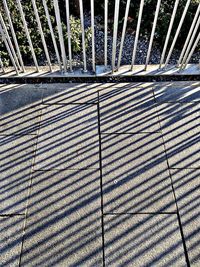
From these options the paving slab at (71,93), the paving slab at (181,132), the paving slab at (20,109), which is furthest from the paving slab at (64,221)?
the paving slab at (71,93)

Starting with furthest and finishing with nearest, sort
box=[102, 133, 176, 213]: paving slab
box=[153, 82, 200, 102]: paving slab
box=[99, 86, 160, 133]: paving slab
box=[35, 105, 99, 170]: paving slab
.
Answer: box=[153, 82, 200, 102]: paving slab, box=[99, 86, 160, 133]: paving slab, box=[35, 105, 99, 170]: paving slab, box=[102, 133, 176, 213]: paving slab

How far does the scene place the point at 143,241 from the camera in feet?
9.08

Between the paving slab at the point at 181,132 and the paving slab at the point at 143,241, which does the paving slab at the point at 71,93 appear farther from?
the paving slab at the point at 143,241

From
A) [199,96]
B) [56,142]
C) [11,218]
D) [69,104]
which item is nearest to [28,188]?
[11,218]

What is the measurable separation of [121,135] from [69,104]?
2.24 feet

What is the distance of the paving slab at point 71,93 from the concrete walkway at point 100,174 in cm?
1

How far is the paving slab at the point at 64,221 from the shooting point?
8.81ft

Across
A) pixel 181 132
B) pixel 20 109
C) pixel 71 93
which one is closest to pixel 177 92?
pixel 181 132

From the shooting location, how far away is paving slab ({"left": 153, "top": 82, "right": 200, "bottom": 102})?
3.81 meters

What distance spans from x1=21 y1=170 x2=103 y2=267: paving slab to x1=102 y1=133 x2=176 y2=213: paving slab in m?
0.13

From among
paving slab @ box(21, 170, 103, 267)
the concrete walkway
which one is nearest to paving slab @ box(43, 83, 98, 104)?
the concrete walkway

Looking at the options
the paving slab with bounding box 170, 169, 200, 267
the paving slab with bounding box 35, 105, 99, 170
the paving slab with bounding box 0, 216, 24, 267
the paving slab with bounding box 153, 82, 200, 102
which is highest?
the paving slab with bounding box 153, 82, 200, 102

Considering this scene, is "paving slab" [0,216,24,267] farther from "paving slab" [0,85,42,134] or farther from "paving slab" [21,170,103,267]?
"paving slab" [0,85,42,134]

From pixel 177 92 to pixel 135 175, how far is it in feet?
3.93
